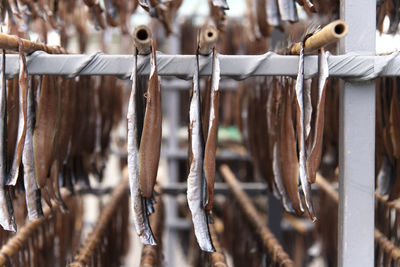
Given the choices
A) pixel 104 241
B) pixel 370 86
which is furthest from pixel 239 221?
pixel 370 86

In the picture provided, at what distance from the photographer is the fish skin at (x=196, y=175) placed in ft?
2.12

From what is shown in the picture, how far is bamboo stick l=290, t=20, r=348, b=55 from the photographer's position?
0.59m

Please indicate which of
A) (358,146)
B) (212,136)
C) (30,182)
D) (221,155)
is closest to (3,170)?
(30,182)

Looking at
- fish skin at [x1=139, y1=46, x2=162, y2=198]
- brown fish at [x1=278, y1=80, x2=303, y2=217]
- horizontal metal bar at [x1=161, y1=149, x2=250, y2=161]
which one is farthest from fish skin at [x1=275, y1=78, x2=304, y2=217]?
horizontal metal bar at [x1=161, y1=149, x2=250, y2=161]

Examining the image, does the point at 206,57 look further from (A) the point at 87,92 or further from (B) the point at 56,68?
(A) the point at 87,92

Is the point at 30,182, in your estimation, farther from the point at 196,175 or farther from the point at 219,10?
the point at 219,10

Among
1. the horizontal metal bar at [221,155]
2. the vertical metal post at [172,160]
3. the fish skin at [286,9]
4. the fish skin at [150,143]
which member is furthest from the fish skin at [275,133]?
the vertical metal post at [172,160]

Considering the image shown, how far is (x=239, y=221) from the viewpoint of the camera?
141cm

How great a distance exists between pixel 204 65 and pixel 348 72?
215mm

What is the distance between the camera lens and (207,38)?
61cm

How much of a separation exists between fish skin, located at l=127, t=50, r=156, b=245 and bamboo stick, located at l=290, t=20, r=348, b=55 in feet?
0.82

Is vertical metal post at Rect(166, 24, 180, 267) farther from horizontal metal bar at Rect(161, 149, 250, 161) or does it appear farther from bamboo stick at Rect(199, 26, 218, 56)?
bamboo stick at Rect(199, 26, 218, 56)

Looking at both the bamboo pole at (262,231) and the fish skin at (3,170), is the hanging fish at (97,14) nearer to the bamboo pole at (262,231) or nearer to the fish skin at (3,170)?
the fish skin at (3,170)

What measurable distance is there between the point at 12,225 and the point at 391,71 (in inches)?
23.4
